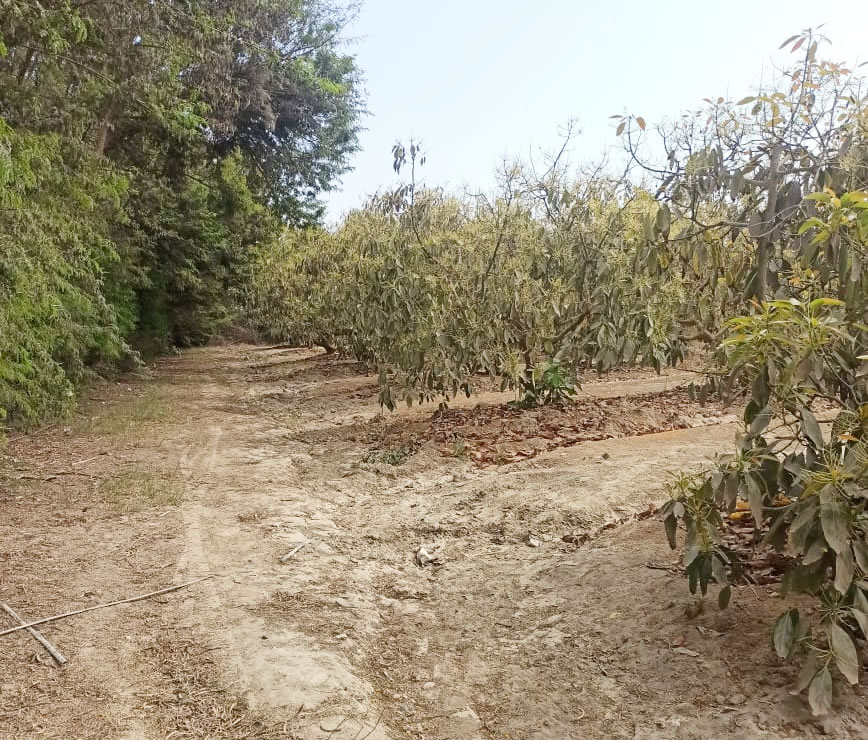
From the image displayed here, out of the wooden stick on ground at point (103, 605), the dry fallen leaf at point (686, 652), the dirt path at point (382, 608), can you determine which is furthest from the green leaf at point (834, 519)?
the wooden stick on ground at point (103, 605)

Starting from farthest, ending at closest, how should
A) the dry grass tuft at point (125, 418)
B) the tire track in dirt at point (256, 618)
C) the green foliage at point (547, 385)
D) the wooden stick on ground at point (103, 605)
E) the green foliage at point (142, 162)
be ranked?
the dry grass tuft at point (125, 418) < the green foliage at point (547, 385) < the green foliage at point (142, 162) < the wooden stick on ground at point (103, 605) < the tire track in dirt at point (256, 618)

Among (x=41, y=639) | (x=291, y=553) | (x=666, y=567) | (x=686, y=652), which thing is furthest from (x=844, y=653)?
(x=41, y=639)

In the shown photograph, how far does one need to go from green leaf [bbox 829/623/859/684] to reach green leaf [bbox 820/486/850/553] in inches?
11.8

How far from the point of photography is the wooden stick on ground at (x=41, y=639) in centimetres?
321

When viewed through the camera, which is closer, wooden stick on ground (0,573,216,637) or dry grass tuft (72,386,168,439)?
wooden stick on ground (0,573,216,637)

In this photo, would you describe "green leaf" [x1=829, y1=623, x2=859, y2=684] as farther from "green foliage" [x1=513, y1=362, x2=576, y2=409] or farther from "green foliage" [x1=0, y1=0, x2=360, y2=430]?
"green foliage" [x1=0, y1=0, x2=360, y2=430]

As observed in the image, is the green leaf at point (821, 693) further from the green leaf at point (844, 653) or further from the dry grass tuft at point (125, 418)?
the dry grass tuft at point (125, 418)

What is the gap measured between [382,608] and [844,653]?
7.90 ft

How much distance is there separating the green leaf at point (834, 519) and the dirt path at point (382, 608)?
665mm

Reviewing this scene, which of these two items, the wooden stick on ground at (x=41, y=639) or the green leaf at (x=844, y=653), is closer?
the green leaf at (x=844, y=653)

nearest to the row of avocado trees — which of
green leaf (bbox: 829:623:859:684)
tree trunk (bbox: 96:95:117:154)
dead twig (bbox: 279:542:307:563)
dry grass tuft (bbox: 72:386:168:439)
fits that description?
green leaf (bbox: 829:623:859:684)

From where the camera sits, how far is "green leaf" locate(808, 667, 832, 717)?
2.21 m

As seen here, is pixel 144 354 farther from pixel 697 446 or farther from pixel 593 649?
pixel 593 649

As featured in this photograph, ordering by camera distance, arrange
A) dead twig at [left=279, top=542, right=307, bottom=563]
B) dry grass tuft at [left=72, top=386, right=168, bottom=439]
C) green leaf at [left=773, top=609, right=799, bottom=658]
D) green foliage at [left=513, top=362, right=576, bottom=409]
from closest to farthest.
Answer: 1. green leaf at [left=773, top=609, right=799, bottom=658]
2. dead twig at [left=279, top=542, right=307, bottom=563]
3. green foliage at [left=513, top=362, right=576, bottom=409]
4. dry grass tuft at [left=72, top=386, right=168, bottom=439]
